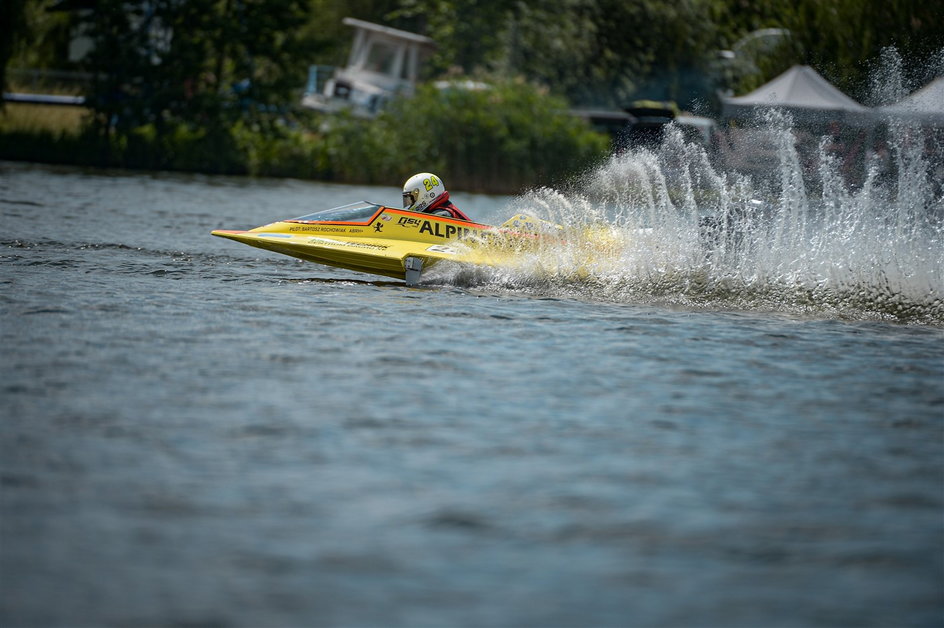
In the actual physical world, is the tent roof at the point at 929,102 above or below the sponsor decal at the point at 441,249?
above

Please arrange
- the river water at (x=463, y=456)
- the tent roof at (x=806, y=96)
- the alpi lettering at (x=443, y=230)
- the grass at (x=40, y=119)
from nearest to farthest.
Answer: the river water at (x=463, y=456)
the alpi lettering at (x=443, y=230)
the tent roof at (x=806, y=96)
the grass at (x=40, y=119)

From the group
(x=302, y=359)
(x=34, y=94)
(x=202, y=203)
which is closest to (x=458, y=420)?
(x=302, y=359)

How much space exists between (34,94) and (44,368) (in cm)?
4176

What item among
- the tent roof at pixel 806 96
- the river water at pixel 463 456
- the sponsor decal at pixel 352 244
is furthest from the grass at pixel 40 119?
the sponsor decal at pixel 352 244

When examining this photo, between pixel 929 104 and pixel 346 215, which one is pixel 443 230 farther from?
pixel 929 104

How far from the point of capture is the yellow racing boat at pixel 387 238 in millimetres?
15039

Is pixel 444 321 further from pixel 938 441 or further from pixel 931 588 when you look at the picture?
pixel 931 588

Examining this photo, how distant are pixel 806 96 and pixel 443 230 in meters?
18.9

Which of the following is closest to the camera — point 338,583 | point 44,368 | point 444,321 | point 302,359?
point 338,583

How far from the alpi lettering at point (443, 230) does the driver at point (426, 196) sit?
29cm

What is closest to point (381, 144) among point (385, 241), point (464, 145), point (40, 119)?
point (464, 145)

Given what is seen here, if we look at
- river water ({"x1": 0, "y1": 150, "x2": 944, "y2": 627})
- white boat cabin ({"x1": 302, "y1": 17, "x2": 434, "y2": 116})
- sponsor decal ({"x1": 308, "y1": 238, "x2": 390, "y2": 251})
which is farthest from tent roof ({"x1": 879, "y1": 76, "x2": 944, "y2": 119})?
white boat cabin ({"x1": 302, "y1": 17, "x2": 434, "y2": 116})

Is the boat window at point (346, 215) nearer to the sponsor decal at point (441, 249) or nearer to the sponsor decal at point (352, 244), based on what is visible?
the sponsor decal at point (352, 244)

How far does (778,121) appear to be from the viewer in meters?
31.6
